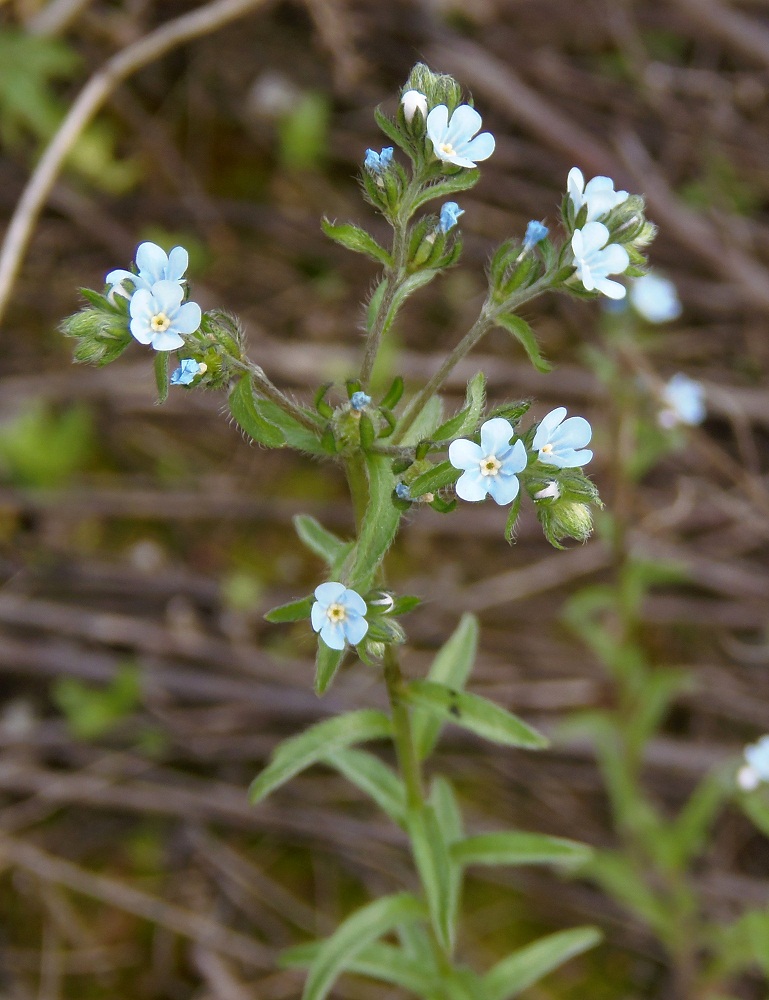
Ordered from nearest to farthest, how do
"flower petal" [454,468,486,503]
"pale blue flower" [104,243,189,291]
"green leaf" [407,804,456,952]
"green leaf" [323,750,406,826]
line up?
"flower petal" [454,468,486,503] < "pale blue flower" [104,243,189,291] < "green leaf" [407,804,456,952] < "green leaf" [323,750,406,826]

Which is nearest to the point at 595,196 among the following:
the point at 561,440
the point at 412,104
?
the point at 412,104

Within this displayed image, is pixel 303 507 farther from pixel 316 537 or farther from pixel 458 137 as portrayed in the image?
pixel 458 137

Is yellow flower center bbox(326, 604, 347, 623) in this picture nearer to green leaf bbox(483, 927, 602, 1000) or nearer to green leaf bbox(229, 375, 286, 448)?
green leaf bbox(229, 375, 286, 448)

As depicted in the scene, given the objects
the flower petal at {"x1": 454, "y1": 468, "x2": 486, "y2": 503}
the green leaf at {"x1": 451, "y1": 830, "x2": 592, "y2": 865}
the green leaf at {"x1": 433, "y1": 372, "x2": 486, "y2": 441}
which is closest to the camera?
the flower petal at {"x1": 454, "y1": 468, "x2": 486, "y2": 503}

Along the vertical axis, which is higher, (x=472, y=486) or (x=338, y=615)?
(x=472, y=486)

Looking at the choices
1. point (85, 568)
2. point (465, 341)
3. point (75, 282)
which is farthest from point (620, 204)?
point (75, 282)

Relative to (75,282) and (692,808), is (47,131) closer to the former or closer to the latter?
(75,282)

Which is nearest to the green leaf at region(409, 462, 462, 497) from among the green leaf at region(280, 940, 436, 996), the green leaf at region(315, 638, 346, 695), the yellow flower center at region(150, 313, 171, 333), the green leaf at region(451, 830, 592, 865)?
the green leaf at region(315, 638, 346, 695)
